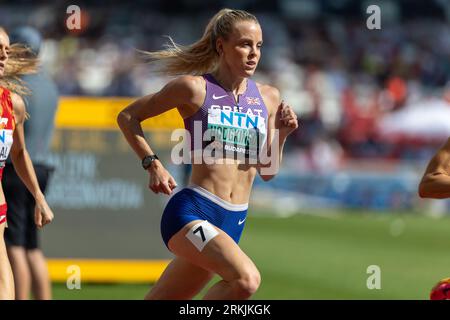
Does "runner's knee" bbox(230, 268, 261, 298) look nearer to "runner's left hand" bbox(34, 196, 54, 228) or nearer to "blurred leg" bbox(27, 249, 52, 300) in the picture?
"runner's left hand" bbox(34, 196, 54, 228)

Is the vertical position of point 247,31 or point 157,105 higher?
point 247,31

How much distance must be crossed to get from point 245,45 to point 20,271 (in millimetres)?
2708

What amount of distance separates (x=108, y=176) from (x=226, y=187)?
19.7 ft

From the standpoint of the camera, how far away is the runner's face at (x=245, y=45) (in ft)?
21.6

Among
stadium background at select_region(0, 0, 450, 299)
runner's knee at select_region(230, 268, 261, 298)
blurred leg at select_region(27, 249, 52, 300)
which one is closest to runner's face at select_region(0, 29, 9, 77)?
stadium background at select_region(0, 0, 450, 299)

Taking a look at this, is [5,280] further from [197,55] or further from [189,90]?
[197,55]

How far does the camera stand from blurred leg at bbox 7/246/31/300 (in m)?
8.03

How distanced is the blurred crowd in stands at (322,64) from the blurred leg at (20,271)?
48.8 ft

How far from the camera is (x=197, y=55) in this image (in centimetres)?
689

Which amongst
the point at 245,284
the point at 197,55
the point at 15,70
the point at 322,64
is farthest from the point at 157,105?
the point at 322,64

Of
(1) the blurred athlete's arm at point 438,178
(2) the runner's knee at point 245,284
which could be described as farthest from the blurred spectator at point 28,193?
(1) the blurred athlete's arm at point 438,178

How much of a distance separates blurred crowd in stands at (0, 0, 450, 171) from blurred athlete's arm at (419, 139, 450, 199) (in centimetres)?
1713
